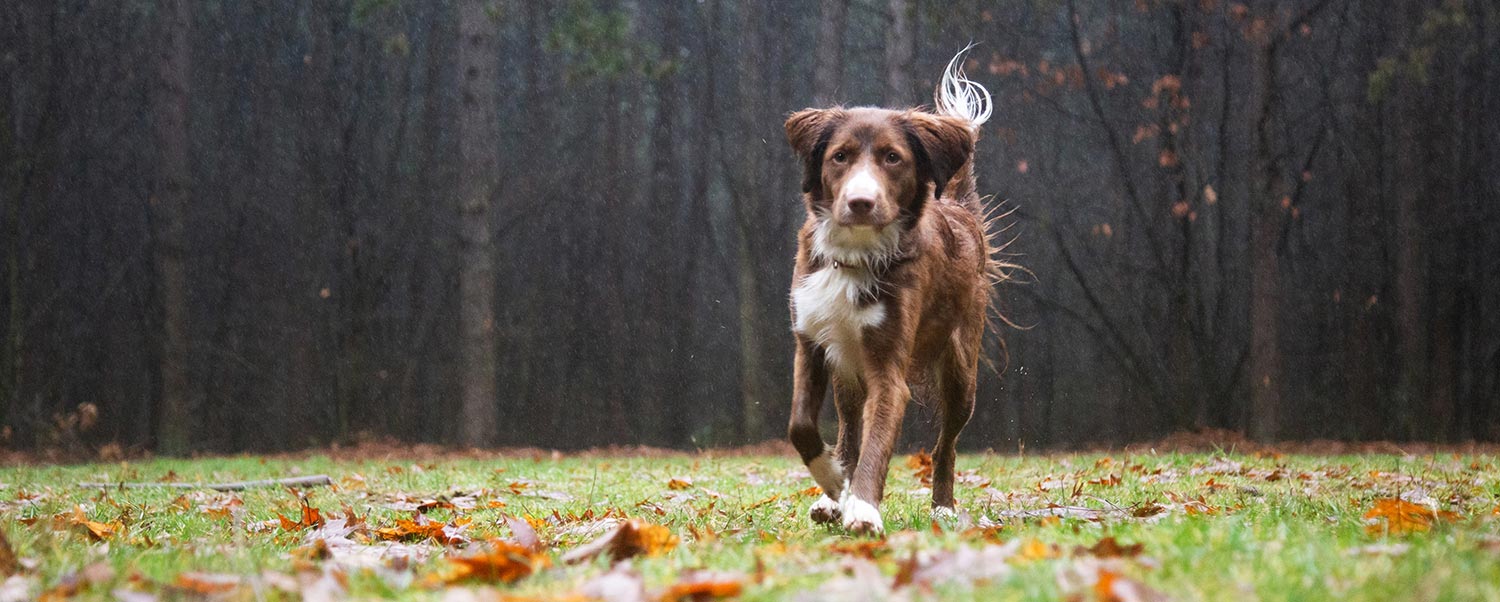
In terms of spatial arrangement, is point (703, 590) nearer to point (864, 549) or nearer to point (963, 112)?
point (864, 549)

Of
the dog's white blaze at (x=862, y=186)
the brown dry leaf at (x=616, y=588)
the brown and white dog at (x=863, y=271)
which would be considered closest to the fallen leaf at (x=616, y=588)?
the brown dry leaf at (x=616, y=588)

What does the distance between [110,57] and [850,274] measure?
19269 millimetres

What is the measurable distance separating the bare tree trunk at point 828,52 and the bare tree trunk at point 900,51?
0.73 metres

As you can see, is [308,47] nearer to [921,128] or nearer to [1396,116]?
[1396,116]

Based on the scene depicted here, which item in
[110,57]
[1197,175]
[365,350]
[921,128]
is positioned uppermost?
[110,57]

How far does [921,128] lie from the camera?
5000mm

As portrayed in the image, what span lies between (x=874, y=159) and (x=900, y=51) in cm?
1099

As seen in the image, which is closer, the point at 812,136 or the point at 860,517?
the point at 860,517

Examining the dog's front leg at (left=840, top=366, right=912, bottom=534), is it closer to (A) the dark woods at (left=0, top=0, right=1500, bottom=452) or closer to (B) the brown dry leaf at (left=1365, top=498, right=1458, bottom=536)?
(B) the brown dry leaf at (left=1365, top=498, right=1458, bottom=536)

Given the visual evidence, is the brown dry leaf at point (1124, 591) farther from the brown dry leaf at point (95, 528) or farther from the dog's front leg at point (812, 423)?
the brown dry leaf at point (95, 528)

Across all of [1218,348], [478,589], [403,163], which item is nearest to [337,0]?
[403,163]

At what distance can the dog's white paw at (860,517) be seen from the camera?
4.15 meters

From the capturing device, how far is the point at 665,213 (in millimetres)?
23484

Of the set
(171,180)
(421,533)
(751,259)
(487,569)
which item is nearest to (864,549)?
(487,569)
